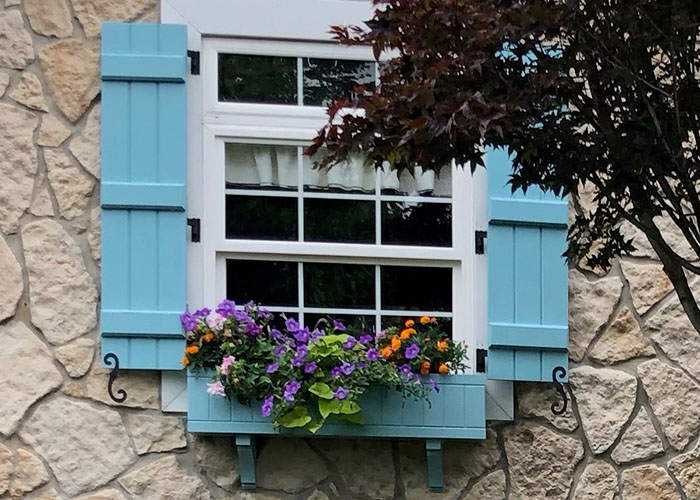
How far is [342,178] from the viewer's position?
17.3 feet

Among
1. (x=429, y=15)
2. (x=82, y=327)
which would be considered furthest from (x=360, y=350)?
(x=429, y=15)

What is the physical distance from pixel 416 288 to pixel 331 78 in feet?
2.81

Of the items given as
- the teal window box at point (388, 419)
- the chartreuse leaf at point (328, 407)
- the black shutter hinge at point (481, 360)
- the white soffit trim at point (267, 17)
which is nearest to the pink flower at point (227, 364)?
the teal window box at point (388, 419)

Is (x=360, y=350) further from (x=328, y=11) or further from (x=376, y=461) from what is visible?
(x=328, y=11)

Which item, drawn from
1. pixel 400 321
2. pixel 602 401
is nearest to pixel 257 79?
pixel 400 321

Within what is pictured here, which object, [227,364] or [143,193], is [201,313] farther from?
[143,193]

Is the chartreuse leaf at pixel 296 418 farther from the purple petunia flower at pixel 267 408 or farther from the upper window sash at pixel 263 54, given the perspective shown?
the upper window sash at pixel 263 54

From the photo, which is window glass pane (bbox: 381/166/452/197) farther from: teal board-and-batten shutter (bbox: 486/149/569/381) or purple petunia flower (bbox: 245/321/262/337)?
purple petunia flower (bbox: 245/321/262/337)

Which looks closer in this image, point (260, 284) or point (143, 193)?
point (143, 193)

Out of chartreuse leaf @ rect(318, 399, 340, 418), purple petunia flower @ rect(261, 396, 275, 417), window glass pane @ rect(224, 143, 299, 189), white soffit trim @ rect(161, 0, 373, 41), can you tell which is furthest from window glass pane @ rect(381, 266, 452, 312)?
white soffit trim @ rect(161, 0, 373, 41)

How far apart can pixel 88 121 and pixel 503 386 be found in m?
1.79

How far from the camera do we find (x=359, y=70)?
5.37m

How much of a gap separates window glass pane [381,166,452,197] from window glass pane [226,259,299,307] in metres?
0.50

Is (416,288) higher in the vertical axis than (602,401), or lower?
higher
